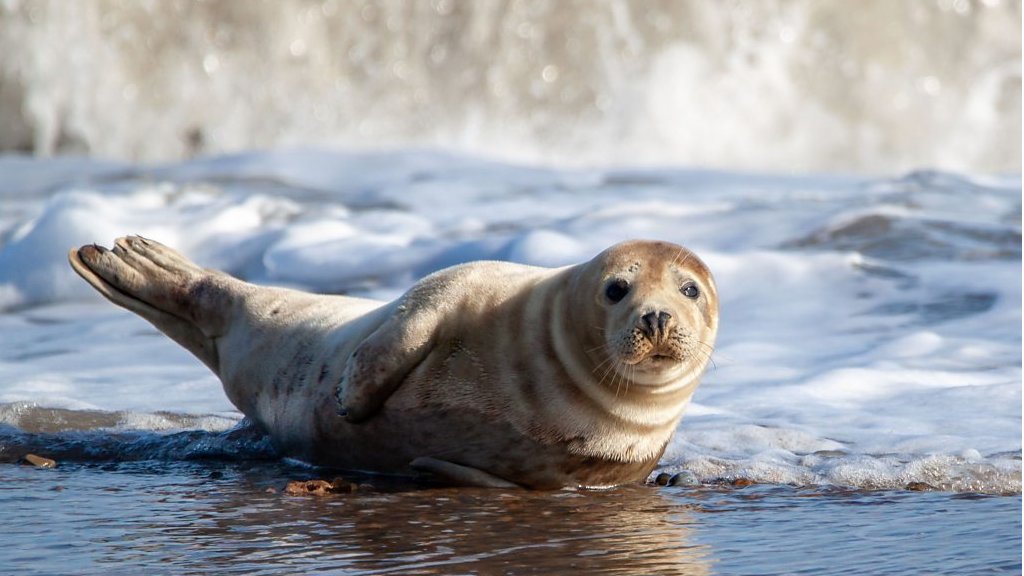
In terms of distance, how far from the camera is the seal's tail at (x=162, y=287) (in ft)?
15.3

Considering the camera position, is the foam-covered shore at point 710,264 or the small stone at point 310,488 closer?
the small stone at point 310,488

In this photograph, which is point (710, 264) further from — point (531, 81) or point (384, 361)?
point (531, 81)

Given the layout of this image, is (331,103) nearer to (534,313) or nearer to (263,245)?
(263,245)

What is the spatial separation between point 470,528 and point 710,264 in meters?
4.33

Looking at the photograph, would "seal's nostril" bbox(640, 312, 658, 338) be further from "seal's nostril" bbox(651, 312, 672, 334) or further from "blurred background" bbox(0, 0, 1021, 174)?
"blurred background" bbox(0, 0, 1021, 174)

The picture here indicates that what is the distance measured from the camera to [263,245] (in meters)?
Result: 8.80

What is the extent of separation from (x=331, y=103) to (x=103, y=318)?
7187 mm

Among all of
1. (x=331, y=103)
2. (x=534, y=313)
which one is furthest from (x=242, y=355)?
(x=331, y=103)

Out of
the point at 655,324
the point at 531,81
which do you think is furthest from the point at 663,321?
the point at 531,81

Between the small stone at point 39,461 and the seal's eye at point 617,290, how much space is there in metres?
A: 1.59

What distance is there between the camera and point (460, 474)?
153 inches

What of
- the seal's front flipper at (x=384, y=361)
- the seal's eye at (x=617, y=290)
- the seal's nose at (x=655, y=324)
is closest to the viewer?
the seal's nose at (x=655, y=324)

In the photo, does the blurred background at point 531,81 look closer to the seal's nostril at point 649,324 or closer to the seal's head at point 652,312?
the seal's head at point 652,312

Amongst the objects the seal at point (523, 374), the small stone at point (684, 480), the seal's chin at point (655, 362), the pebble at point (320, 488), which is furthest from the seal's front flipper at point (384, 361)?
the small stone at point (684, 480)
